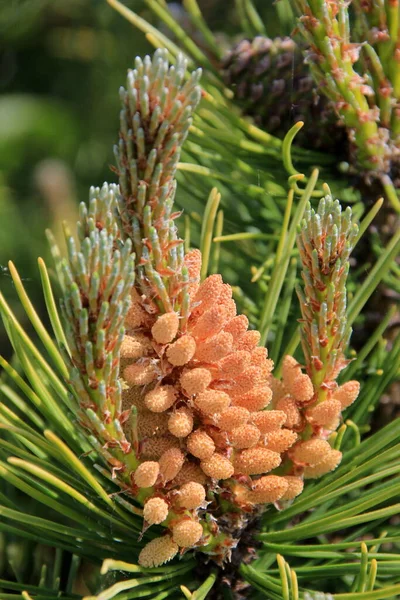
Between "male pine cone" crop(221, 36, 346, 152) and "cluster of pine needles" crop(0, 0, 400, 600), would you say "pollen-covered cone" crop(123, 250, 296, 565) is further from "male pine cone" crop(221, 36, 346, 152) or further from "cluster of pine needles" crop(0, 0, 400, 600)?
"male pine cone" crop(221, 36, 346, 152)

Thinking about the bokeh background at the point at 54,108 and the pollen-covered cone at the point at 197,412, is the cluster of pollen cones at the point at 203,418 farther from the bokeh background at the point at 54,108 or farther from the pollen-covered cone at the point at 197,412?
the bokeh background at the point at 54,108

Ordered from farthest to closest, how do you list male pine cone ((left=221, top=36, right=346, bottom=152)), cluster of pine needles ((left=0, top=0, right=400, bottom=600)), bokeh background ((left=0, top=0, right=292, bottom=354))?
1. bokeh background ((left=0, top=0, right=292, bottom=354))
2. male pine cone ((left=221, top=36, right=346, bottom=152))
3. cluster of pine needles ((left=0, top=0, right=400, bottom=600))

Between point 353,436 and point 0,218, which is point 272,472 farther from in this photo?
point 0,218

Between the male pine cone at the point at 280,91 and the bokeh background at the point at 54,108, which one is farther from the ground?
the male pine cone at the point at 280,91

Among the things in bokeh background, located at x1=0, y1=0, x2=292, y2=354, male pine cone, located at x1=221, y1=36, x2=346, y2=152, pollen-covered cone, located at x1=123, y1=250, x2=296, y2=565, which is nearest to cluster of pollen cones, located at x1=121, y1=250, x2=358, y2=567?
pollen-covered cone, located at x1=123, y1=250, x2=296, y2=565

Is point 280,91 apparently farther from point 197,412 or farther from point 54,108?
point 54,108

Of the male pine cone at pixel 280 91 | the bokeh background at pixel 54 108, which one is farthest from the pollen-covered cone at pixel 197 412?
the bokeh background at pixel 54 108

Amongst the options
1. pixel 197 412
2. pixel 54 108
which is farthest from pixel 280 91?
pixel 54 108

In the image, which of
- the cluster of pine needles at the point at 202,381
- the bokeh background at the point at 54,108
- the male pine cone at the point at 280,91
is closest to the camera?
the cluster of pine needles at the point at 202,381
